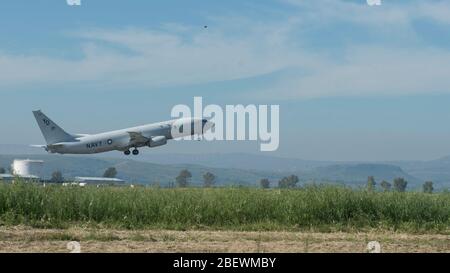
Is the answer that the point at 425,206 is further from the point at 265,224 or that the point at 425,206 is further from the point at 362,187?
the point at 265,224

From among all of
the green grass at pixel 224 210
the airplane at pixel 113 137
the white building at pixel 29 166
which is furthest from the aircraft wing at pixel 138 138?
the green grass at pixel 224 210

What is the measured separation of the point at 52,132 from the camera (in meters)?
118

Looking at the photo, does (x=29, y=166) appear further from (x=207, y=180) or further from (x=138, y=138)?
(x=207, y=180)

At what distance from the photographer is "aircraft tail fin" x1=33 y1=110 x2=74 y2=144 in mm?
117500

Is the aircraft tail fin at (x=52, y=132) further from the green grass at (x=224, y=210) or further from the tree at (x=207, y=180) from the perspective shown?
the green grass at (x=224, y=210)

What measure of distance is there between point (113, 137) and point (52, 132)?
9.46 meters

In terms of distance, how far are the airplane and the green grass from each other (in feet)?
248

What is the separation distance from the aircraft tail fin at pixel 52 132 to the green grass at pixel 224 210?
297ft

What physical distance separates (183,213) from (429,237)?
827 cm

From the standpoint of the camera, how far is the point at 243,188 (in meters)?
33.4

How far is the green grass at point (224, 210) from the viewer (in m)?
24.8

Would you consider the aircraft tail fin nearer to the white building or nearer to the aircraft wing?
the white building

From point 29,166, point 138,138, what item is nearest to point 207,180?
point 138,138
